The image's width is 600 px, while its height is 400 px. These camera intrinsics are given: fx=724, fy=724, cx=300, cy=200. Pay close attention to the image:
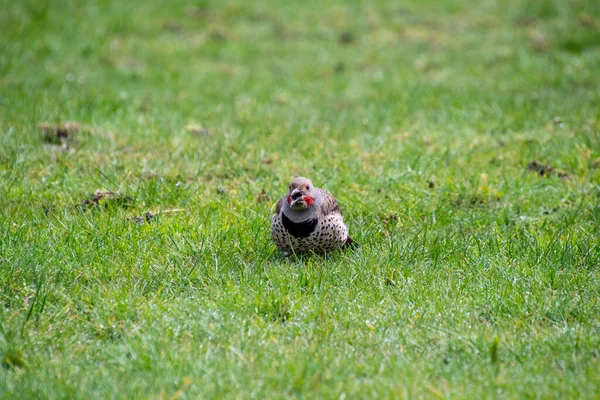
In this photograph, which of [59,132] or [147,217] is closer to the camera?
[147,217]

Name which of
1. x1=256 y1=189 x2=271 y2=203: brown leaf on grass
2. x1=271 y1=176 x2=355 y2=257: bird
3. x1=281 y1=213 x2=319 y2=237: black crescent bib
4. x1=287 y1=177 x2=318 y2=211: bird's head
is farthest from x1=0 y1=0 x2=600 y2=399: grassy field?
x1=287 y1=177 x2=318 y2=211: bird's head

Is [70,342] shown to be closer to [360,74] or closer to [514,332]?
[514,332]

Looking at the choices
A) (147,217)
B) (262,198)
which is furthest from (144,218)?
(262,198)

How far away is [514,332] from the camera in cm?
407

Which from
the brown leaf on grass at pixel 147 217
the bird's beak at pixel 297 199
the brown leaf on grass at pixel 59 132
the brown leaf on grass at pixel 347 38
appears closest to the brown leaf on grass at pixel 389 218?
the bird's beak at pixel 297 199

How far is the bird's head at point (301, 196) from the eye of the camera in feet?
15.7

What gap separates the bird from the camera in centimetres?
485

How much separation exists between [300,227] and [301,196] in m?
0.21

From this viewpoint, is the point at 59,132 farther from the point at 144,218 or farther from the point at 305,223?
the point at 305,223

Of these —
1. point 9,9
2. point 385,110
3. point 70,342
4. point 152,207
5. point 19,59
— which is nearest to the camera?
point 70,342

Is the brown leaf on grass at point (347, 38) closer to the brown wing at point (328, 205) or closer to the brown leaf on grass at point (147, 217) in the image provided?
the brown leaf on grass at point (147, 217)

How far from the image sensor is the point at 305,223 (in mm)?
4859

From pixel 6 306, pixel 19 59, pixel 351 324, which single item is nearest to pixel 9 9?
pixel 19 59

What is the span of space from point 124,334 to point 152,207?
1.92m
